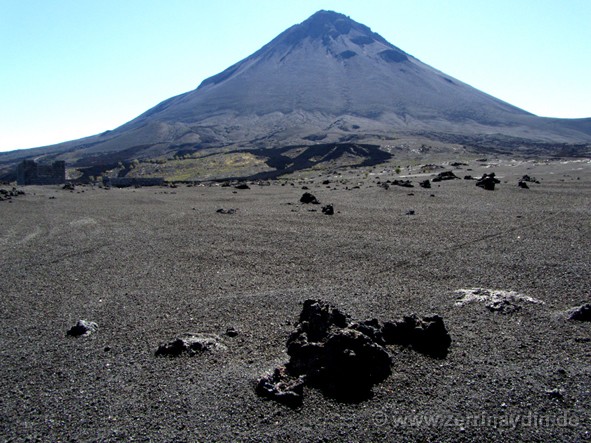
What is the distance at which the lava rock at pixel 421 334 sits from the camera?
16.8 feet

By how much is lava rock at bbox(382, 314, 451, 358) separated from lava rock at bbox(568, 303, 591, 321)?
1.74 meters

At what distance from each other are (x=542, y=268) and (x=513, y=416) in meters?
4.73

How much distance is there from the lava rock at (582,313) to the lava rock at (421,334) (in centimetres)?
174

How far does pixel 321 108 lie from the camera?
10200 centimetres

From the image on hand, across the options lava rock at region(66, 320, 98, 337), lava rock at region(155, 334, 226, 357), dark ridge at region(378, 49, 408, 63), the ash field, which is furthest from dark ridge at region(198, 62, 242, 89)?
lava rock at region(155, 334, 226, 357)

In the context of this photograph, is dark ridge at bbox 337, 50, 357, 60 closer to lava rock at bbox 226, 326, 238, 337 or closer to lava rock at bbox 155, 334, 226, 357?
lava rock at bbox 226, 326, 238, 337

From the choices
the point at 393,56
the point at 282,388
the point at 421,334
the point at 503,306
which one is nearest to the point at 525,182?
the point at 503,306

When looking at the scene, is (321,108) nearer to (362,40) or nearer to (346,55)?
(346,55)

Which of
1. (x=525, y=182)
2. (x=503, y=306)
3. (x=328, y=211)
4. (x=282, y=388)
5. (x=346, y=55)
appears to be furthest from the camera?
(x=346, y=55)

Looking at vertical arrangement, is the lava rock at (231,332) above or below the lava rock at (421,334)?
below

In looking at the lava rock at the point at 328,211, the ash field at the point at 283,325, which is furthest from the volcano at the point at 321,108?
the ash field at the point at 283,325

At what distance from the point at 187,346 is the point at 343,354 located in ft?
6.04

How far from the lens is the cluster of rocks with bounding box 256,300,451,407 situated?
14.4 feet

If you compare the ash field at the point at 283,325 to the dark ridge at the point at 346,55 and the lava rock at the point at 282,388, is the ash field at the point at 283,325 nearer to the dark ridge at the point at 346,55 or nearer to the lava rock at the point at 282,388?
the lava rock at the point at 282,388
